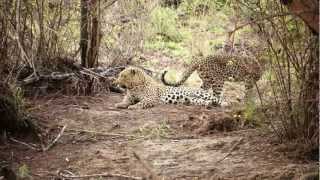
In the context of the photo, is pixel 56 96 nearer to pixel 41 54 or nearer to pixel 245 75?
pixel 41 54

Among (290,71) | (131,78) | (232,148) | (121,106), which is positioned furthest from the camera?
(131,78)

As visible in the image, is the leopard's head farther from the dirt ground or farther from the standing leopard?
the dirt ground

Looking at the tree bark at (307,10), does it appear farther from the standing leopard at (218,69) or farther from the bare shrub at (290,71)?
the standing leopard at (218,69)

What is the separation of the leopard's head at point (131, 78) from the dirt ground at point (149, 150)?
0.99 meters

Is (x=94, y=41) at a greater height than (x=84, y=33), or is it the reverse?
(x=84, y=33)

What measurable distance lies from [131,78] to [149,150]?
10.1ft

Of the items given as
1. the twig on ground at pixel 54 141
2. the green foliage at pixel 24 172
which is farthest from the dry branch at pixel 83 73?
the green foliage at pixel 24 172

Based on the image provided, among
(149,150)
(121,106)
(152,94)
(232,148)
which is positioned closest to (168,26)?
(152,94)

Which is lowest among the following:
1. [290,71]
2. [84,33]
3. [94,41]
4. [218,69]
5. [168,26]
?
[218,69]

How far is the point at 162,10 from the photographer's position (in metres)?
14.8

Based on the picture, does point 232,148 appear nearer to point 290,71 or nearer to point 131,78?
point 290,71

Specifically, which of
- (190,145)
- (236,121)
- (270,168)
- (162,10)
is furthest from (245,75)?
(162,10)

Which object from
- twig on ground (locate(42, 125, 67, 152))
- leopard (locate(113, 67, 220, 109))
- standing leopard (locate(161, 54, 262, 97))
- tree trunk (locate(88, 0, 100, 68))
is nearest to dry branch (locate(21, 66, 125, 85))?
tree trunk (locate(88, 0, 100, 68))

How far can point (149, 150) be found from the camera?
592 centimetres
